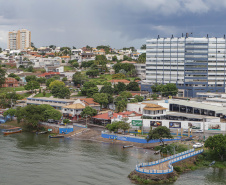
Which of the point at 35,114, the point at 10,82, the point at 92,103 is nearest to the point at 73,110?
the point at 92,103

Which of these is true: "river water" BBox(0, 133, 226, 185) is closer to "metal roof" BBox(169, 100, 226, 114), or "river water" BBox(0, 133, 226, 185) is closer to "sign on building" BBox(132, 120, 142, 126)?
"sign on building" BBox(132, 120, 142, 126)

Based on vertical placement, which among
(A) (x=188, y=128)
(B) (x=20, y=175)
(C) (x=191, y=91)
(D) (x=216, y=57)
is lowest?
(B) (x=20, y=175)

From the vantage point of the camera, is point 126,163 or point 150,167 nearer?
point 150,167

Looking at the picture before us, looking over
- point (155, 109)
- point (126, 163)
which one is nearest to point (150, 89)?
point (155, 109)

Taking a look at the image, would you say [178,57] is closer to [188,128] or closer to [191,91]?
[191,91]

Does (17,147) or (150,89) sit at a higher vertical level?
(150,89)

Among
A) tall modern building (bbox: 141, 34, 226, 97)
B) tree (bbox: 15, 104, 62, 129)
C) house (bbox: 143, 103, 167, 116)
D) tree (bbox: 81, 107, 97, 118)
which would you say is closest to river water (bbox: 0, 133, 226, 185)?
tree (bbox: 15, 104, 62, 129)

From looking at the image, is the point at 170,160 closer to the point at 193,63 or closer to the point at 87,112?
the point at 87,112

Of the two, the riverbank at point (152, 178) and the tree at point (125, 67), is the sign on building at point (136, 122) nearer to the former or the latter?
the riverbank at point (152, 178)
